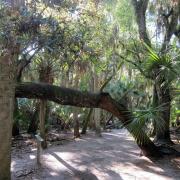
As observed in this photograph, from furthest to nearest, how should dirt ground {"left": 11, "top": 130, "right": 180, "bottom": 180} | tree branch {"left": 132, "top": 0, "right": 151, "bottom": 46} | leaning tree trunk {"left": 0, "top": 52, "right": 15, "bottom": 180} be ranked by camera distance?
tree branch {"left": 132, "top": 0, "right": 151, "bottom": 46} → dirt ground {"left": 11, "top": 130, "right": 180, "bottom": 180} → leaning tree trunk {"left": 0, "top": 52, "right": 15, "bottom": 180}

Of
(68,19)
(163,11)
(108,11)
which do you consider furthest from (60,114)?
(68,19)

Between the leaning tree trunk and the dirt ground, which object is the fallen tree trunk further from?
the leaning tree trunk

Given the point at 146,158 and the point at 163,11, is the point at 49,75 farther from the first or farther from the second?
the point at 163,11

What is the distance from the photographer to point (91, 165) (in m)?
9.20

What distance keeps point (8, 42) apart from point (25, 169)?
14.6ft

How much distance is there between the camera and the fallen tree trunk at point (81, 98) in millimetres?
8695

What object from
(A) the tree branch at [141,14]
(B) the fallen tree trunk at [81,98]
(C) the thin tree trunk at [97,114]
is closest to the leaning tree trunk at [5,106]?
(B) the fallen tree trunk at [81,98]

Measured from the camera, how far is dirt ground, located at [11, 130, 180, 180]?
322 inches

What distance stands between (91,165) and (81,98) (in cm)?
191

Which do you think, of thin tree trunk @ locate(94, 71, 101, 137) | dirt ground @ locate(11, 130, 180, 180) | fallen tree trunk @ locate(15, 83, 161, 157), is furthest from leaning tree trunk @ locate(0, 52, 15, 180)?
thin tree trunk @ locate(94, 71, 101, 137)

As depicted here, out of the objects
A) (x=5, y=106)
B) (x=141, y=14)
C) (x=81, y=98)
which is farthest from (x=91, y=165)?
(x=141, y=14)

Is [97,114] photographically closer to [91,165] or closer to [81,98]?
[81,98]

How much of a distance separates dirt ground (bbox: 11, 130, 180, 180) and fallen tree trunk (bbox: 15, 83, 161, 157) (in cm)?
52

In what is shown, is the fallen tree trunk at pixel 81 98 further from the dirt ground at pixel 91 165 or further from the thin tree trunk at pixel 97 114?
the thin tree trunk at pixel 97 114
